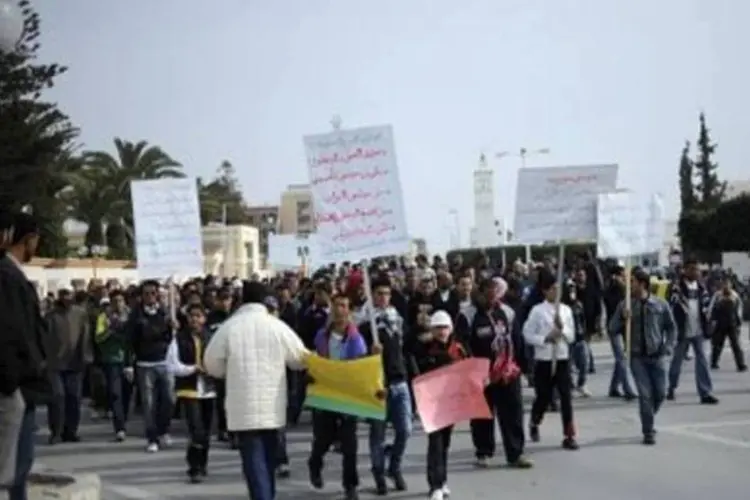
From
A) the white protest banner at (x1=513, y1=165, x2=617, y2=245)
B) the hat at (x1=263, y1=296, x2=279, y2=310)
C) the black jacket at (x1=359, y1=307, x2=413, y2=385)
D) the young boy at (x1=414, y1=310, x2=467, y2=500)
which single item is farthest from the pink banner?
the white protest banner at (x1=513, y1=165, x2=617, y2=245)

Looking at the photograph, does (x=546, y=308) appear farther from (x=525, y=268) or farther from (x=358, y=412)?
(x=525, y=268)

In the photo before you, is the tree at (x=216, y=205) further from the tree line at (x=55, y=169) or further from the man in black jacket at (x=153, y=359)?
the man in black jacket at (x=153, y=359)

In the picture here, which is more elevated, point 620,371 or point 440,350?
point 440,350

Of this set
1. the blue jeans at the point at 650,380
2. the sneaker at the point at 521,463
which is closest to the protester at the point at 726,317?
the blue jeans at the point at 650,380

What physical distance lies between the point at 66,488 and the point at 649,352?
6.66 meters

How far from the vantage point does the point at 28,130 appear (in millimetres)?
32156

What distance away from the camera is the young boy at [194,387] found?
35.3 feet

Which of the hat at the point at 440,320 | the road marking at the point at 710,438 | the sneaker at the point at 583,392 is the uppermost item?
the hat at the point at 440,320

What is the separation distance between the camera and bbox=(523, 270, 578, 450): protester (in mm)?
11664

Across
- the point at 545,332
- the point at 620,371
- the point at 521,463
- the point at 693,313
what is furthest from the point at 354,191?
the point at 693,313

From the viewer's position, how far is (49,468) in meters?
12.1

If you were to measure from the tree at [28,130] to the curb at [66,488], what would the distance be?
70.4 feet

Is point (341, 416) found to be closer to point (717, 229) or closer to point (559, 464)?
point (559, 464)

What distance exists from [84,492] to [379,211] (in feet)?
12.4
